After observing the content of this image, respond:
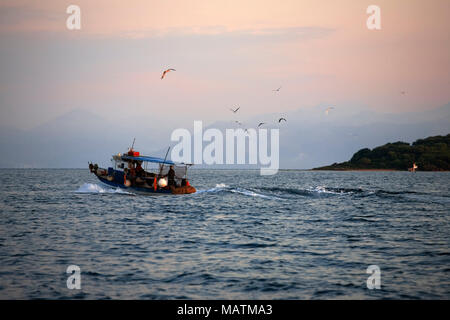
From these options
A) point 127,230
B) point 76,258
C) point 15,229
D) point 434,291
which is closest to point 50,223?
point 15,229

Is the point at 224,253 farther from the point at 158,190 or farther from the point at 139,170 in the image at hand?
the point at 139,170

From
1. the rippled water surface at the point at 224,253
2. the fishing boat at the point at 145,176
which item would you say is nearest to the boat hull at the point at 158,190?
the fishing boat at the point at 145,176

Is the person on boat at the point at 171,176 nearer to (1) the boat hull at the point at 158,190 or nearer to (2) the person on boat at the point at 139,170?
(1) the boat hull at the point at 158,190

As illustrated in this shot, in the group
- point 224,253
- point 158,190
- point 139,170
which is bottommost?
point 224,253

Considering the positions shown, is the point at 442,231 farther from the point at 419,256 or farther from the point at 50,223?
the point at 50,223

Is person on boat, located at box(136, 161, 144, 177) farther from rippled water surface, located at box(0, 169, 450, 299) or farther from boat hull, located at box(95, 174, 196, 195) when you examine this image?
rippled water surface, located at box(0, 169, 450, 299)

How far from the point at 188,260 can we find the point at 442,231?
680 inches

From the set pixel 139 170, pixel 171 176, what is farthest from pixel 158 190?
pixel 139 170

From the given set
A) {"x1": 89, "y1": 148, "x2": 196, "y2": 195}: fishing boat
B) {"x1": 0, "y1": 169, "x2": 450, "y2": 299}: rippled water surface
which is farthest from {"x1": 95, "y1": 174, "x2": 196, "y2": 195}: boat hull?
{"x1": 0, "y1": 169, "x2": 450, "y2": 299}: rippled water surface

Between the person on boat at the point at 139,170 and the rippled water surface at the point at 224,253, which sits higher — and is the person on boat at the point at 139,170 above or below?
above

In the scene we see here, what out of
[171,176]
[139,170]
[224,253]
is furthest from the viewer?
[139,170]

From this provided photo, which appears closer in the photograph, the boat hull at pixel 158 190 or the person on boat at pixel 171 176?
the boat hull at pixel 158 190

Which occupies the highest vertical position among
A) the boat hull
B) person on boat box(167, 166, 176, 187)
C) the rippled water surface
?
person on boat box(167, 166, 176, 187)

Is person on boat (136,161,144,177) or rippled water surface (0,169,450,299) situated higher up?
person on boat (136,161,144,177)
